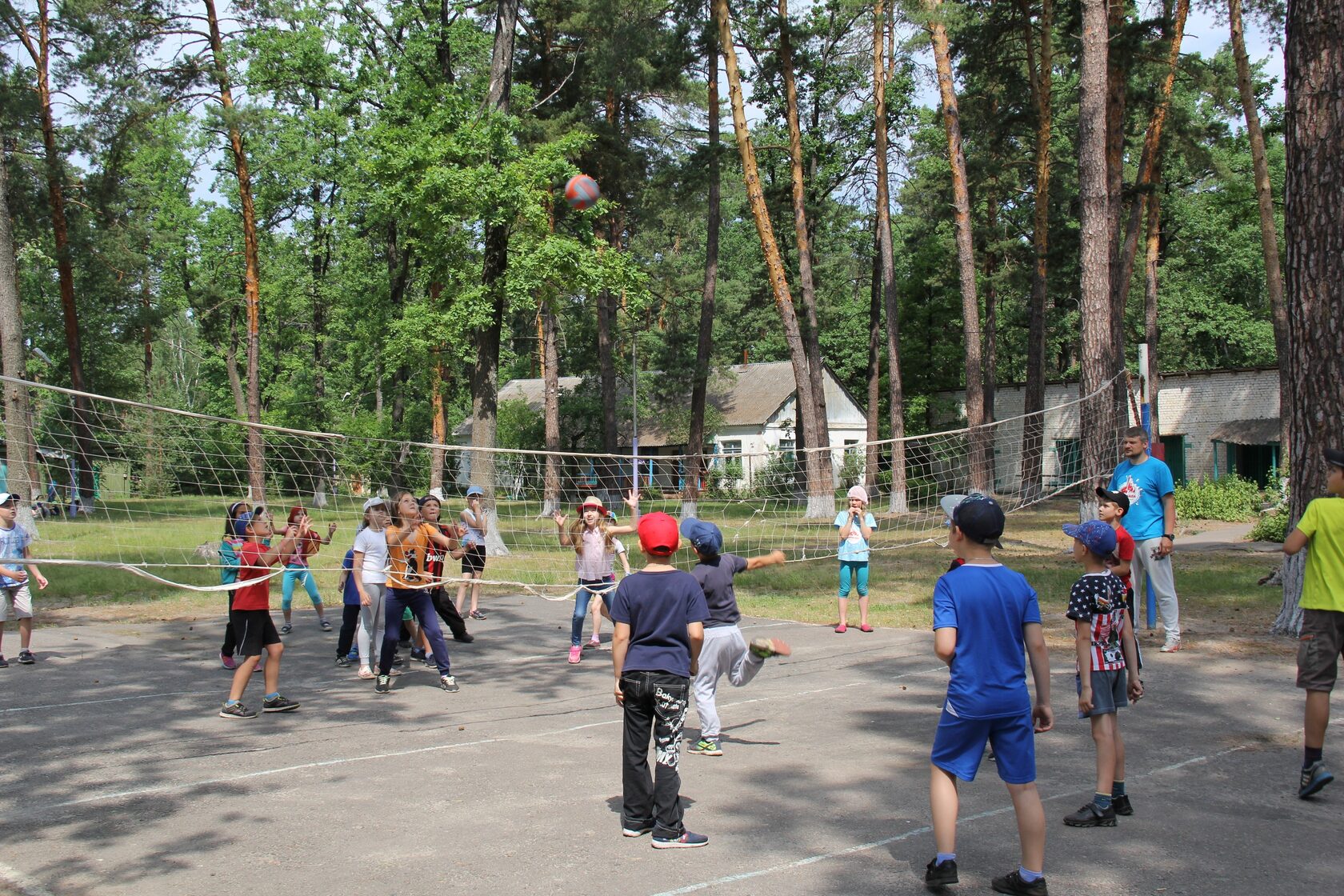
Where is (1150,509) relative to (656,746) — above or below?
above

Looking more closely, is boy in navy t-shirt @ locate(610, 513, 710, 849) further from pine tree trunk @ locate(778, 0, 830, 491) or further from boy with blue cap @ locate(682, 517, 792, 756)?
pine tree trunk @ locate(778, 0, 830, 491)

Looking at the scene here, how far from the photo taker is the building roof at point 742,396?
52488mm

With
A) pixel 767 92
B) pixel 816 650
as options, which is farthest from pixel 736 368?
pixel 816 650

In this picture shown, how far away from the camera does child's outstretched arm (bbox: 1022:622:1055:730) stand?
4105mm

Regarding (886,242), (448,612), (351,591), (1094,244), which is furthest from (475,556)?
(886,242)

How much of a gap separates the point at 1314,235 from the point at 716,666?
6.51 metres

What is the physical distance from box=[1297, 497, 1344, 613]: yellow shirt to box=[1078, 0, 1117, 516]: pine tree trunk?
26.2 feet

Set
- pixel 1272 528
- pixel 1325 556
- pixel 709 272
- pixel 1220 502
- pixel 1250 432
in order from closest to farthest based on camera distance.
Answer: pixel 1325 556 < pixel 1272 528 < pixel 1220 502 < pixel 709 272 < pixel 1250 432

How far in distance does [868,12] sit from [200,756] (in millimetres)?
24091

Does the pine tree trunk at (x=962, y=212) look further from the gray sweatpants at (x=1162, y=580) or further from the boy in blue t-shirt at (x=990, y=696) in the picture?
A: the boy in blue t-shirt at (x=990, y=696)

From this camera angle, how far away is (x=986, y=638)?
4.13m

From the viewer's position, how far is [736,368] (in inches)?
2235

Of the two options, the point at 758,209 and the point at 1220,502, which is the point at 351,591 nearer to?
the point at 758,209

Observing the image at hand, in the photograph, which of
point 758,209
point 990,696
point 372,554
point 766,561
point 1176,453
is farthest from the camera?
point 1176,453
